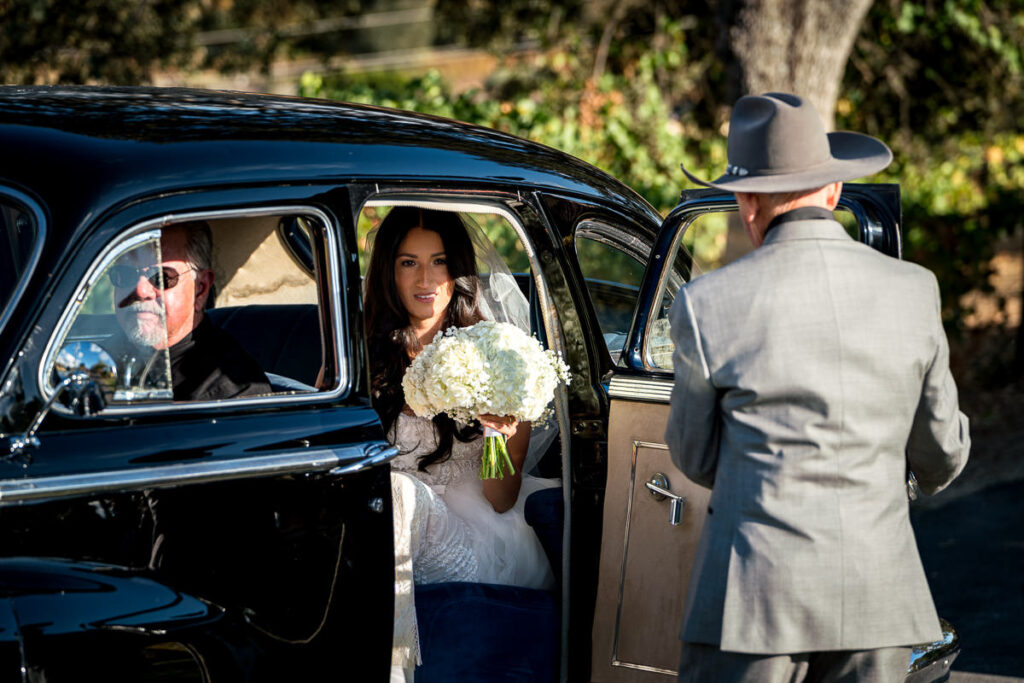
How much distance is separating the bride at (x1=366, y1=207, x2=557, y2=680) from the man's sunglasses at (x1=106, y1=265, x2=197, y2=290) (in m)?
1.04

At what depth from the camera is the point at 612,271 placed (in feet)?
15.6

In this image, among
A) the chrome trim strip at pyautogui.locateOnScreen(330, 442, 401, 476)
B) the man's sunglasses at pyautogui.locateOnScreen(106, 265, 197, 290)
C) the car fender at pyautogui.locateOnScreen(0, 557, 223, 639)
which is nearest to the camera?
the car fender at pyautogui.locateOnScreen(0, 557, 223, 639)

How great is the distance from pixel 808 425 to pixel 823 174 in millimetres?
602

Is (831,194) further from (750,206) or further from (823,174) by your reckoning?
(750,206)

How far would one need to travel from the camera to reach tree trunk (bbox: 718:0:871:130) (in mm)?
8992

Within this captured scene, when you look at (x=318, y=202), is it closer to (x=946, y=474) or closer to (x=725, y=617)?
(x=725, y=617)

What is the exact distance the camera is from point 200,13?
12805 millimetres

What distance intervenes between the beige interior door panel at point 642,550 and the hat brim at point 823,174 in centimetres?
95

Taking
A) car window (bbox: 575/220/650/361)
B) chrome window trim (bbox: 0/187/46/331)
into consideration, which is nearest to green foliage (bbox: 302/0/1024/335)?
car window (bbox: 575/220/650/361)

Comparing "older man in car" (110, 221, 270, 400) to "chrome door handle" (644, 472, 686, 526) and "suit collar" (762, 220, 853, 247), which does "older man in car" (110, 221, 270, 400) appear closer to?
"chrome door handle" (644, 472, 686, 526)

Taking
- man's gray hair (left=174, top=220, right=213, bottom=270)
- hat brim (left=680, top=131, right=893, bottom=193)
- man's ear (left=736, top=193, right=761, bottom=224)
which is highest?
hat brim (left=680, top=131, right=893, bottom=193)

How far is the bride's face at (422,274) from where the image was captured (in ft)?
13.0

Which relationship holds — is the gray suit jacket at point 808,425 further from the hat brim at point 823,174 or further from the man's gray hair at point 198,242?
the man's gray hair at point 198,242

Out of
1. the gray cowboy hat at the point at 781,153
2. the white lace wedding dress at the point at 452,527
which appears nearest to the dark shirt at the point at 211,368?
the white lace wedding dress at the point at 452,527
